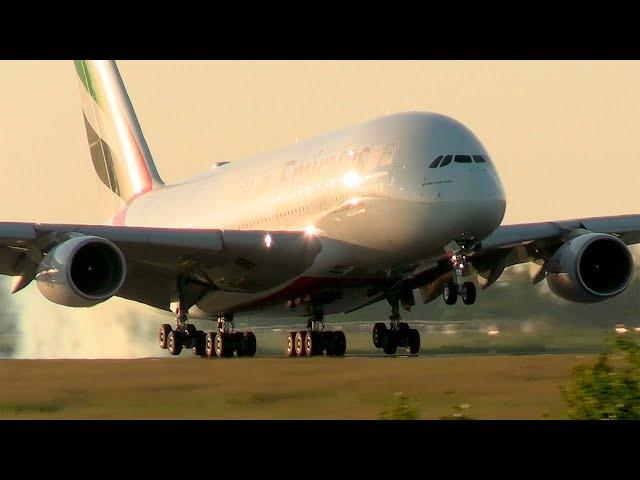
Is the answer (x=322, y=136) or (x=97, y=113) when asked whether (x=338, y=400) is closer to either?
(x=322, y=136)

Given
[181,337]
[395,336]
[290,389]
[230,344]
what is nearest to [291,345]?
[230,344]

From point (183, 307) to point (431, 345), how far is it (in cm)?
703

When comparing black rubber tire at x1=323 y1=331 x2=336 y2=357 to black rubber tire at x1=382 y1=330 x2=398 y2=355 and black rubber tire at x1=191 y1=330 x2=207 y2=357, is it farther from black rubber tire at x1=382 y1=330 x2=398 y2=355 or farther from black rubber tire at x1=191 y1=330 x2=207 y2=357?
black rubber tire at x1=191 y1=330 x2=207 y2=357

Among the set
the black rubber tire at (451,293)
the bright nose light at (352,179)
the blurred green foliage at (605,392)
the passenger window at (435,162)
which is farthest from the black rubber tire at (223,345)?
the blurred green foliage at (605,392)

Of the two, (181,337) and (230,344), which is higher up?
(181,337)

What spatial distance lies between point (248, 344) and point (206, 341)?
40.7 inches

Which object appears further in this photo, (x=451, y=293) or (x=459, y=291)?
(x=451, y=293)

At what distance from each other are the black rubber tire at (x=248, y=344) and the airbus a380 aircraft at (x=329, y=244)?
0.03m

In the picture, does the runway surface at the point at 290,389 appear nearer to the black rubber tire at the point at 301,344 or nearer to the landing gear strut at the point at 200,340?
the black rubber tire at the point at 301,344

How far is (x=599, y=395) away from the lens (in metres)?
14.6

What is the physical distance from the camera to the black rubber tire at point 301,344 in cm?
3066

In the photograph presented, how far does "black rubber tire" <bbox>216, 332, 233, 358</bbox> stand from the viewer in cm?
3172

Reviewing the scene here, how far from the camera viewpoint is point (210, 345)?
1251 inches

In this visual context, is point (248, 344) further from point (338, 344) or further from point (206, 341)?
point (338, 344)
